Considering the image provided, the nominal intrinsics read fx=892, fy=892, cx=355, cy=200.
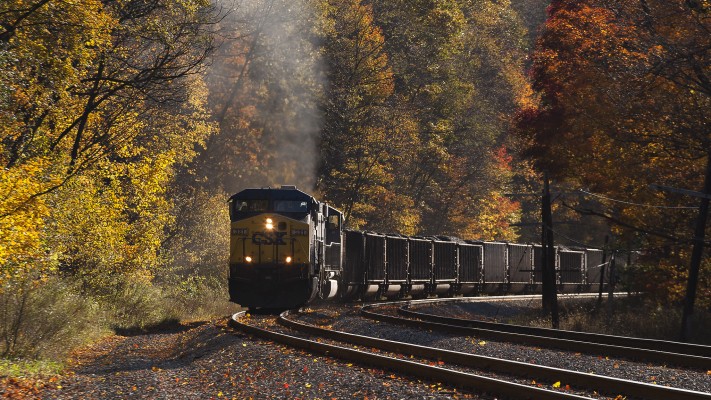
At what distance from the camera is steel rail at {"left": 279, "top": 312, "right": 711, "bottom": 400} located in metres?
9.68

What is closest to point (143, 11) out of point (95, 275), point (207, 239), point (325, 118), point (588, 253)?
point (95, 275)

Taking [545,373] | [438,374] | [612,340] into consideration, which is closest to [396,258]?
[612,340]

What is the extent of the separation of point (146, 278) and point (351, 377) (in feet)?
59.3

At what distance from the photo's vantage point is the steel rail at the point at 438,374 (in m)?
9.77

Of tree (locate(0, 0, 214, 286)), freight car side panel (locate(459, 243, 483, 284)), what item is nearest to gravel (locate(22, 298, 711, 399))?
tree (locate(0, 0, 214, 286))

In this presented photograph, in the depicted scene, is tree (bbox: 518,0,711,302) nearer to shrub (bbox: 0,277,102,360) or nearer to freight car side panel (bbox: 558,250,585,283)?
shrub (bbox: 0,277,102,360)

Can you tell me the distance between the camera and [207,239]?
147ft

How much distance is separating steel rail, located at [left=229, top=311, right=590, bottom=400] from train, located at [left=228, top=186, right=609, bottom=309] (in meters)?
7.35

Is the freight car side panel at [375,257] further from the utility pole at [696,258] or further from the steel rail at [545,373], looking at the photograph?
the steel rail at [545,373]

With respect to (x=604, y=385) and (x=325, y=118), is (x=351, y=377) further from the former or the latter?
(x=325, y=118)

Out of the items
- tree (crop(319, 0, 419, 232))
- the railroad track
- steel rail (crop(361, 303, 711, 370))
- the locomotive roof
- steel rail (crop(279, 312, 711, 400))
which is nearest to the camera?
steel rail (crop(279, 312, 711, 400))

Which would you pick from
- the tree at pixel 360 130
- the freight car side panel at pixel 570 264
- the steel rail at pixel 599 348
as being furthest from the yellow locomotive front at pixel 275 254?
the freight car side panel at pixel 570 264

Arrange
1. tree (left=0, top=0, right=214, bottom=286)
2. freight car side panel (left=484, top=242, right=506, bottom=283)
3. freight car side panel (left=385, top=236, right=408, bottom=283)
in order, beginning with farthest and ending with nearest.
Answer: freight car side panel (left=484, top=242, right=506, bottom=283)
freight car side panel (left=385, top=236, right=408, bottom=283)
tree (left=0, top=0, right=214, bottom=286)

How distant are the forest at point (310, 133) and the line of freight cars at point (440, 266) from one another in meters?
5.10
